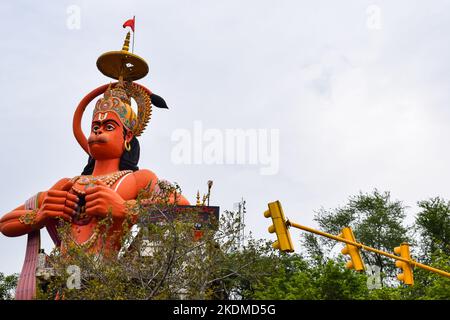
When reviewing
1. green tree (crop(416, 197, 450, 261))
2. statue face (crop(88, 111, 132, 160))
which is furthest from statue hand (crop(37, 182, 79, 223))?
green tree (crop(416, 197, 450, 261))

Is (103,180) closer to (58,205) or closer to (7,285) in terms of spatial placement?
(58,205)

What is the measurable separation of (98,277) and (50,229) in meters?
5.74

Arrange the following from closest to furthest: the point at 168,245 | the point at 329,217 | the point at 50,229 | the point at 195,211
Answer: the point at 168,245 < the point at 195,211 < the point at 50,229 < the point at 329,217

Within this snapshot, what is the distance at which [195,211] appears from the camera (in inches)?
651

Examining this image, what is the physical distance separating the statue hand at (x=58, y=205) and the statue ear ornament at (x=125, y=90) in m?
2.86

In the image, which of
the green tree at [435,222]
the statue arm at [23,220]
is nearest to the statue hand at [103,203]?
the statue arm at [23,220]

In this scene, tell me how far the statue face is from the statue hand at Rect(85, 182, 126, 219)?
2.27 meters

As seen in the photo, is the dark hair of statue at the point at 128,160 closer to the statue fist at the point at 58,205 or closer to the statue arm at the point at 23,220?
the statue arm at the point at 23,220

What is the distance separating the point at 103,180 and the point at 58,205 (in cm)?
169

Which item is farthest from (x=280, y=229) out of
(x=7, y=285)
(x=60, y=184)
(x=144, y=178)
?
(x=7, y=285)

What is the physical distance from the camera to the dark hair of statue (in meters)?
21.5

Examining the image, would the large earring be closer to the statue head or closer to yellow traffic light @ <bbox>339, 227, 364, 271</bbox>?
the statue head

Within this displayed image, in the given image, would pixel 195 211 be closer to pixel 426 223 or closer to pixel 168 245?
pixel 168 245

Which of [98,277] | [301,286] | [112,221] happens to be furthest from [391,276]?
[98,277]
